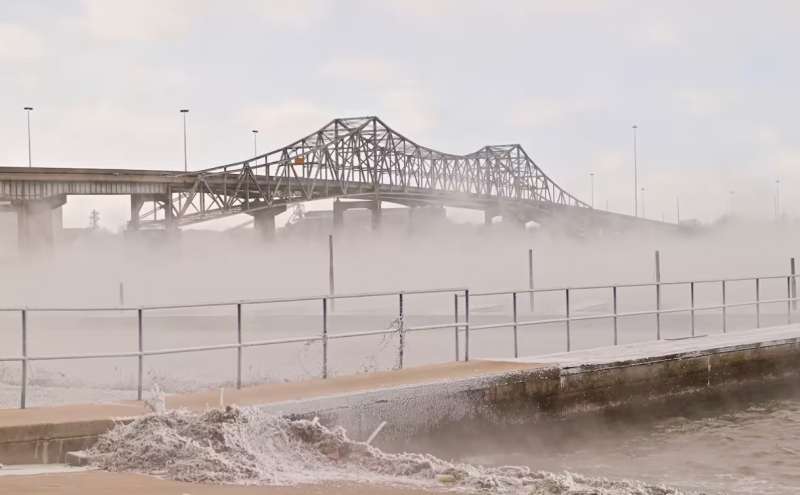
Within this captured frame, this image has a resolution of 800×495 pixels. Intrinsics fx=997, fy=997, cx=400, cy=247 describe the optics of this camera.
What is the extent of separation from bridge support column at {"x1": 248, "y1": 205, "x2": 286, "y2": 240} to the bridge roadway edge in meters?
66.2

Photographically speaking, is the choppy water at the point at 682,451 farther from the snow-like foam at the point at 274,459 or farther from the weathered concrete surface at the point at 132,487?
the weathered concrete surface at the point at 132,487

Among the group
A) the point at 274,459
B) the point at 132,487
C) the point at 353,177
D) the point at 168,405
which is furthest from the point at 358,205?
the point at 132,487

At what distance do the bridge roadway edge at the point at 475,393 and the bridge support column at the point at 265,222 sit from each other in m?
66.2

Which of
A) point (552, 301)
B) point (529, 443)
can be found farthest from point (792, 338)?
point (552, 301)

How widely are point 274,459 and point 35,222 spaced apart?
53.1 meters

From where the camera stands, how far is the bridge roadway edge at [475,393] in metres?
8.13

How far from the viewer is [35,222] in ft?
187

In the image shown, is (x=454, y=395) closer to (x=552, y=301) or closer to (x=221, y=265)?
(x=552, y=301)

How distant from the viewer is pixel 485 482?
7.56m

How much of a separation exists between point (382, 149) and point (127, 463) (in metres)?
98.7

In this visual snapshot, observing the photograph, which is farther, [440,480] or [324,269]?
[324,269]

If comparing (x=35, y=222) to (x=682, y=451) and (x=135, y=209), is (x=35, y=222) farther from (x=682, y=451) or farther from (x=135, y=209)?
(x=682, y=451)

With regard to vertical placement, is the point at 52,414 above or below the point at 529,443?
above

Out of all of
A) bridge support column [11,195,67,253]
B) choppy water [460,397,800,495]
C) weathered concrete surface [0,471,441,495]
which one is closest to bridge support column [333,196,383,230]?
bridge support column [11,195,67,253]
